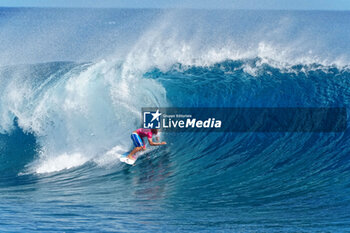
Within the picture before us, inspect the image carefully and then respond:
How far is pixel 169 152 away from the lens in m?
10.4

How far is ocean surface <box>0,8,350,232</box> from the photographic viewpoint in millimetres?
6406

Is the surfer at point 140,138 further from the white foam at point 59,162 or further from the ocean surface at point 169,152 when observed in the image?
the white foam at point 59,162

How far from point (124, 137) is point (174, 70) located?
4049 millimetres

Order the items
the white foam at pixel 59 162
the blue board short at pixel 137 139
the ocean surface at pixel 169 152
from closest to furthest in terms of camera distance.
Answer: the ocean surface at pixel 169 152 < the blue board short at pixel 137 139 < the white foam at pixel 59 162
